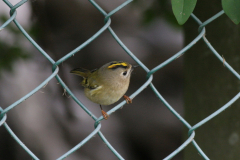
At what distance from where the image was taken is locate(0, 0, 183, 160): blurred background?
350 cm

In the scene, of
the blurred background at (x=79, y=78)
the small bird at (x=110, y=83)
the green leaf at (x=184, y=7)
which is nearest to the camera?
the green leaf at (x=184, y=7)

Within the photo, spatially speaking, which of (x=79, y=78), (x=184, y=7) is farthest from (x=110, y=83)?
(x=79, y=78)

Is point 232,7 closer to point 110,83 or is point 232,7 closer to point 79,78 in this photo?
point 110,83

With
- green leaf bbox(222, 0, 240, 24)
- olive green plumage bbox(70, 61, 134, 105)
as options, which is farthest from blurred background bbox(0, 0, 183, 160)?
green leaf bbox(222, 0, 240, 24)

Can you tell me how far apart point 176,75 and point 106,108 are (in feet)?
3.45

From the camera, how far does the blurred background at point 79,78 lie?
11.5 feet

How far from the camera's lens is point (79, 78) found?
378 centimetres

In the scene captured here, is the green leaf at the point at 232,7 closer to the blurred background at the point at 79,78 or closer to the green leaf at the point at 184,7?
the green leaf at the point at 184,7

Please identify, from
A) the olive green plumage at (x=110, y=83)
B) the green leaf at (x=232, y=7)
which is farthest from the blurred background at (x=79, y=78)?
the green leaf at (x=232, y=7)

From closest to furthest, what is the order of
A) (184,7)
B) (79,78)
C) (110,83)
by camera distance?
(184,7) < (110,83) < (79,78)

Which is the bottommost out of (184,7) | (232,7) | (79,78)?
(79,78)

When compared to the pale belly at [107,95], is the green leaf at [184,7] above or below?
above

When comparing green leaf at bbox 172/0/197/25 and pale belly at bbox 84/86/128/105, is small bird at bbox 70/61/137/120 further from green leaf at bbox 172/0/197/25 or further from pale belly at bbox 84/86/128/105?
green leaf at bbox 172/0/197/25

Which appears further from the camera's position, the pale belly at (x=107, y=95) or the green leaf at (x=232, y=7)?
the pale belly at (x=107, y=95)
